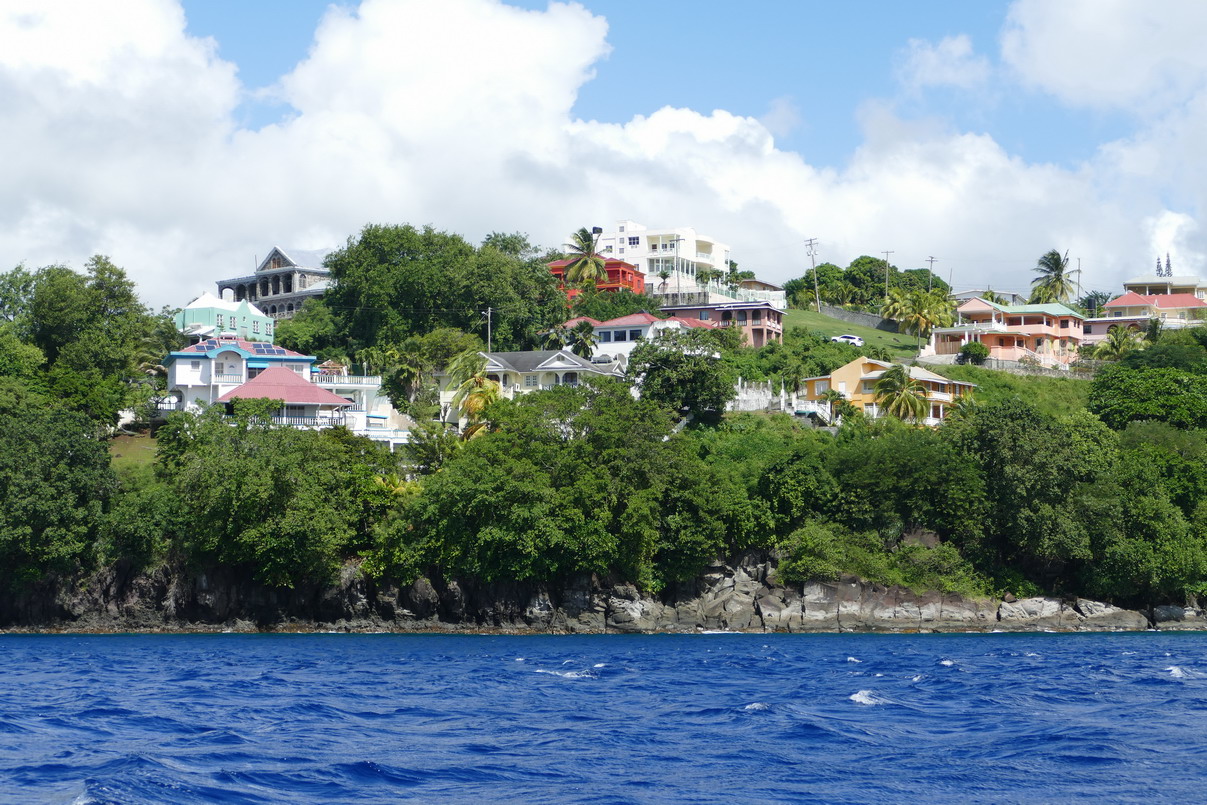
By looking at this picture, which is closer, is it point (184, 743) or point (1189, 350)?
point (184, 743)

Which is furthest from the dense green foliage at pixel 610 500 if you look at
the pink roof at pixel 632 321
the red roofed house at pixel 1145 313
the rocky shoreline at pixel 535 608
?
the red roofed house at pixel 1145 313

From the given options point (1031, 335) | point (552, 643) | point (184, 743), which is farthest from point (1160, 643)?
point (1031, 335)

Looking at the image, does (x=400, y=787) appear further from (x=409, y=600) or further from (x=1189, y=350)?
(x=1189, y=350)

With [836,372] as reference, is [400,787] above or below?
below

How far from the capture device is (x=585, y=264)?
125750 mm

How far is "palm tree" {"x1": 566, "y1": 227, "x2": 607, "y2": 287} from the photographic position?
125 metres

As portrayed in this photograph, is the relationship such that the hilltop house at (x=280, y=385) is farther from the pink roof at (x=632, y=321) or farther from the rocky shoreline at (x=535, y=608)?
the pink roof at (x=632, y=321)

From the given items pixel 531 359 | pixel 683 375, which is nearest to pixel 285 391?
pixel 531 359

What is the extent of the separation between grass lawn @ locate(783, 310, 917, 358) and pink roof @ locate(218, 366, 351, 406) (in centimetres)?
4882

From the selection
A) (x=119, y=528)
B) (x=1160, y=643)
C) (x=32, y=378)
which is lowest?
(x=1160, y=643)

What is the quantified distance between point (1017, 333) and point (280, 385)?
63063 millimetres

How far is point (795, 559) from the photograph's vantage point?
66.5 metres

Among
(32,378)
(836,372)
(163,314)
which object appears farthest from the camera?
(163,314)

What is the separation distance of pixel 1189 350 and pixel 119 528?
7645 cm
